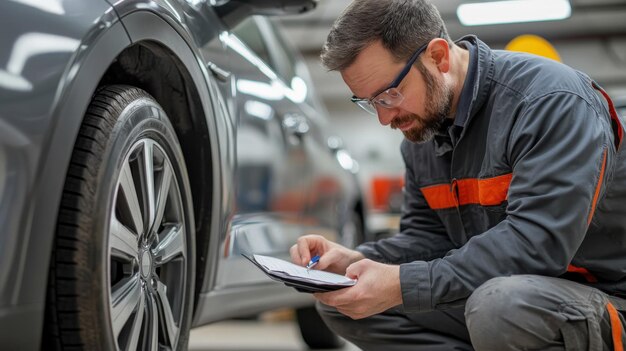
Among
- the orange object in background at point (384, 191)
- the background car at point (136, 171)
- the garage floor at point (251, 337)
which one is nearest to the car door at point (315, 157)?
the background car at point (136, 171)

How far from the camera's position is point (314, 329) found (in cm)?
331

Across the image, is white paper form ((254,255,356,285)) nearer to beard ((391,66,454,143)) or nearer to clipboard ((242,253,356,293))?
clipboard ((242,253,356,293))

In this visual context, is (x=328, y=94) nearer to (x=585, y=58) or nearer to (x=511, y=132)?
(x=585, y=58)

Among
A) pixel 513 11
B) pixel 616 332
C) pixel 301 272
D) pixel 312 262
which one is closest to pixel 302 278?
pixel 301 272

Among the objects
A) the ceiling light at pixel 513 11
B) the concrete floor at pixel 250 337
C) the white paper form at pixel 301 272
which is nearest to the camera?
the white paper form at pixel 301 272

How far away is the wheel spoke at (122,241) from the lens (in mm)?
1265

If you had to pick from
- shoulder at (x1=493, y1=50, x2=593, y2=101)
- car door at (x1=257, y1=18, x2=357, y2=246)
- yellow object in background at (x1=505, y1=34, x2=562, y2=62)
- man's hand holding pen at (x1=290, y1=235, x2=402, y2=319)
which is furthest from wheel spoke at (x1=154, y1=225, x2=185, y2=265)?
yellow object in background at (x1=505, y1=34, x2=562, y2=62)

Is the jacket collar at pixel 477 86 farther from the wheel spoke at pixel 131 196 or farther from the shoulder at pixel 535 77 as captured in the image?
the wheel spoke at pixel 131 196

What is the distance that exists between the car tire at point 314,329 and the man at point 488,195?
1514mm

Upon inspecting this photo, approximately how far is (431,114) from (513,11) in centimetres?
752

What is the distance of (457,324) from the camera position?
68.1 inches

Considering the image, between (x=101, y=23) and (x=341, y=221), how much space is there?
214 centimetres

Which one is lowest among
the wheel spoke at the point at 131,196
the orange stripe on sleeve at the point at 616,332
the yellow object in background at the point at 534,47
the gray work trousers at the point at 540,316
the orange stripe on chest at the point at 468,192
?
the orange stripe on sleeve at the point at 616,332

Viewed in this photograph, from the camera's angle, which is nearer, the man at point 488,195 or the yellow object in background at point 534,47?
the man at point 488,195
